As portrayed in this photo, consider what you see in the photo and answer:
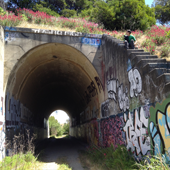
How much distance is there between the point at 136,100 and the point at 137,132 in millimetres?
1154

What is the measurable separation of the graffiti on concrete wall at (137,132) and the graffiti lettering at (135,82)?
68cm

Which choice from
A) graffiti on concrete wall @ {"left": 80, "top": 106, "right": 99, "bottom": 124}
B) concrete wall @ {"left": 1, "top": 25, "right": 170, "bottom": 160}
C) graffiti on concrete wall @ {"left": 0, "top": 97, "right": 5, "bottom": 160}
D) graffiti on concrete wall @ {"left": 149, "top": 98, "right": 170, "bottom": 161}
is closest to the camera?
graffiti on concrete wall @ {"left": 149, "top": 98, "right": 170, "bottom": 161}

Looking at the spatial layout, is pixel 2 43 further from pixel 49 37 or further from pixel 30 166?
pixel 30 166

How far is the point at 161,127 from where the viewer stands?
4.91 m

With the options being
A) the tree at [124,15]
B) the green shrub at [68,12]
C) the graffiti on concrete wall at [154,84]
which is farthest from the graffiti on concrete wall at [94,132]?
the green shrub at [68,12]

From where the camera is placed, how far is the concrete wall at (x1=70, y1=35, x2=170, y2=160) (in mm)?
4945

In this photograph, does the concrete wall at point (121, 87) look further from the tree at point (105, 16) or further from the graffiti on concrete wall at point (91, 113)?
the tree at point (105, 16)

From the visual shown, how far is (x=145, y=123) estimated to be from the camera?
5836 millimetres

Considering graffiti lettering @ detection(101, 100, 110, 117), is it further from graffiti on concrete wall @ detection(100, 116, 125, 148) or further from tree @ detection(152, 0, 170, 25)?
tree @ detection(152, 0, 170, 25)

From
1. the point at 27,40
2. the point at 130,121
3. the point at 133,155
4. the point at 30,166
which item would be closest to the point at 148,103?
the point at 130,121

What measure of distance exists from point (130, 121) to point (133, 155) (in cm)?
127

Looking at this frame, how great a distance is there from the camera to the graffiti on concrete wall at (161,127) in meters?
4.63

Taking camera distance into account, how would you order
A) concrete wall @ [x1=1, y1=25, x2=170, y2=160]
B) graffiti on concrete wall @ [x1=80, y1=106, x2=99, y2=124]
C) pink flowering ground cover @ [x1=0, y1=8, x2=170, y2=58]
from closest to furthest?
concrete wall @ [x1=1, y1=25, x2=170, y2=160] → pink flowering ground cover @ [x1=0, y1=8, x2=170, y2=58] → graffiti on concrete wall @ [x1=80, y1=106, x2=99, y2=124]

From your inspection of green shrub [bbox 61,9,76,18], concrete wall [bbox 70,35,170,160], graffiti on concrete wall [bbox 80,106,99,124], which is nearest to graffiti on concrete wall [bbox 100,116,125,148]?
concrete wall [bbox 70,35,170,160]
